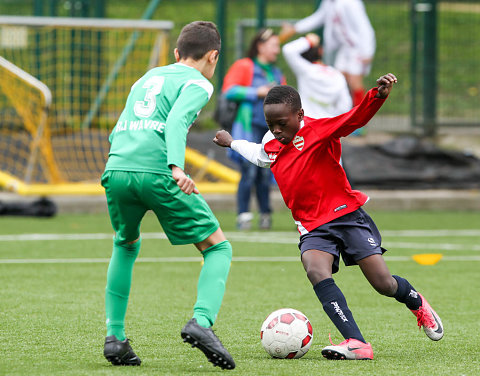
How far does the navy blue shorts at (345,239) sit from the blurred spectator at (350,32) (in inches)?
270

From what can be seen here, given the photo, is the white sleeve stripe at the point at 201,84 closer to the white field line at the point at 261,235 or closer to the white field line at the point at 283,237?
the white field line at the point at 283,237

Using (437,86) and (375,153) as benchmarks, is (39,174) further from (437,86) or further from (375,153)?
(437,86)

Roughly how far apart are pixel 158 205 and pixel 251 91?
606cm

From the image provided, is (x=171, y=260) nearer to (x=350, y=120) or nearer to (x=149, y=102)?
(x=350, y=120)

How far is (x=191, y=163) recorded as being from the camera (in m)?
13.6

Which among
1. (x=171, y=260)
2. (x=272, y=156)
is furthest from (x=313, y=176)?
(x=171, y=260)

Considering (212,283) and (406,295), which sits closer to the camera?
(212,283)

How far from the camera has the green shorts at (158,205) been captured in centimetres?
450

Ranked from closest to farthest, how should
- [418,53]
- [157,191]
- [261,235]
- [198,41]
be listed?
1. [157,191]
2. [198,41]
3. [261,235]
4. [418,53]

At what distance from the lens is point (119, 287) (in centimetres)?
469

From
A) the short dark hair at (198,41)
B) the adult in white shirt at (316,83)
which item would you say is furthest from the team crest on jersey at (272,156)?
the adult in white shirt at (316,83)

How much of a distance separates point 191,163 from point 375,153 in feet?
9.81

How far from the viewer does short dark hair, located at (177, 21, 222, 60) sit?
4.76 m

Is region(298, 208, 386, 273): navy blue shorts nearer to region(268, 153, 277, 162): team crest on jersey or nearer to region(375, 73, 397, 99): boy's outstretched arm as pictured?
region(268, 153, 277, 162): team crest on jersey
